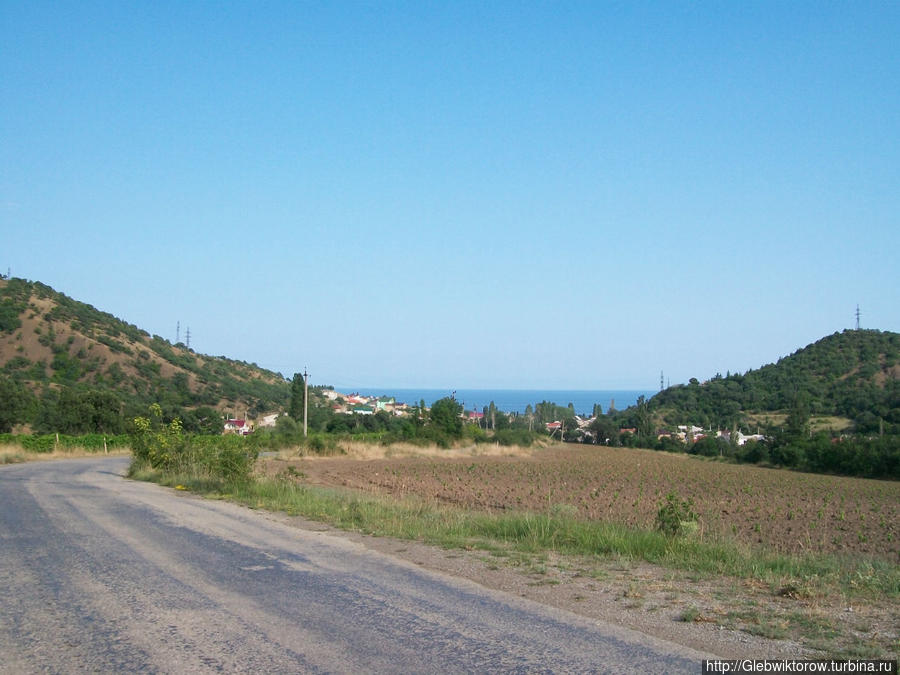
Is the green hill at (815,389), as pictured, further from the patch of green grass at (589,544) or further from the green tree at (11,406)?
the green tree at (11,406)

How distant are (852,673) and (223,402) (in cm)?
9441

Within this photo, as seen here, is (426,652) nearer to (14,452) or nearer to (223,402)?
(14,452)

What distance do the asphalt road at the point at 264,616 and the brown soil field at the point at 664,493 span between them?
7827mm

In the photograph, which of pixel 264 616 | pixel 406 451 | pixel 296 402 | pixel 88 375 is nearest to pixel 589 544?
pixel 264 616

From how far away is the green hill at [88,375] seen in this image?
186 ft

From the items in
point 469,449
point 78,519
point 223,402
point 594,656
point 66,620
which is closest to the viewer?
point 594,656

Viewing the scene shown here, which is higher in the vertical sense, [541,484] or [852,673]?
[852,673]

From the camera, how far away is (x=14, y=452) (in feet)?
138

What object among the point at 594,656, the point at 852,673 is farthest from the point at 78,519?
the point at 852,673

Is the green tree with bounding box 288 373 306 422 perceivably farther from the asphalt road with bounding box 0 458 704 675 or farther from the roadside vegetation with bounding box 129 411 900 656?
the asphalt road with bounding box 0 458 704 675

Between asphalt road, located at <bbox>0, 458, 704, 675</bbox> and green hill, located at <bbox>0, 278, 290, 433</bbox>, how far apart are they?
50754mm

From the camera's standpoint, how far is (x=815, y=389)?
340 ft

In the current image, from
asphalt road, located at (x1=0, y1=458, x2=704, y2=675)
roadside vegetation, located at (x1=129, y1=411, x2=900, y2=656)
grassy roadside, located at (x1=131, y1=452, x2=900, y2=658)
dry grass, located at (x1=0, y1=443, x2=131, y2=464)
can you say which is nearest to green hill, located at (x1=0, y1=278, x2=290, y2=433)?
dry grass, located at (x1=0, y1=443, x2=131, y2=464)

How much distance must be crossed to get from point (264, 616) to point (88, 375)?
8005cm
